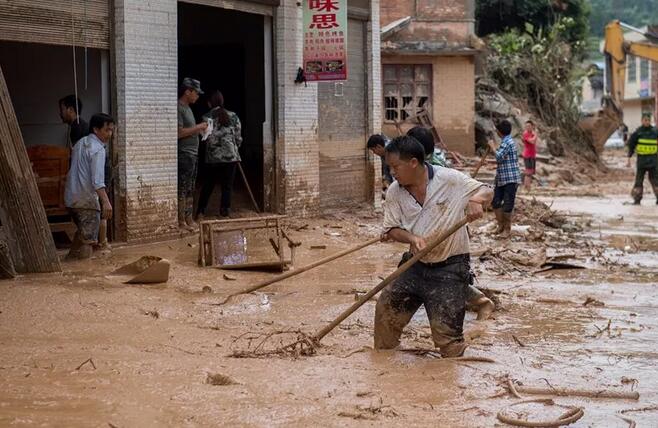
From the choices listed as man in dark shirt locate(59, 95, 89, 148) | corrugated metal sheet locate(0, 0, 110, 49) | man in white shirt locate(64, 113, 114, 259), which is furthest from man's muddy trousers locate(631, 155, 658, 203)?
man in white shirt locate(64, 113, 114, 259)

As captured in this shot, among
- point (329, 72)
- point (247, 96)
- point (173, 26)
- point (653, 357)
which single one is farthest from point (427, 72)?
point (653, 357)

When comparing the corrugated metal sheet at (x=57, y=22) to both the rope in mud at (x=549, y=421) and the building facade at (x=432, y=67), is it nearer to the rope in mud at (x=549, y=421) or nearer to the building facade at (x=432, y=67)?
the rope in mud at (x=549, y=421)

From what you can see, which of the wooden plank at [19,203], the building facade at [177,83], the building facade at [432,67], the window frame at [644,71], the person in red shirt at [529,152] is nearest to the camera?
the wooden plank at [19,203]

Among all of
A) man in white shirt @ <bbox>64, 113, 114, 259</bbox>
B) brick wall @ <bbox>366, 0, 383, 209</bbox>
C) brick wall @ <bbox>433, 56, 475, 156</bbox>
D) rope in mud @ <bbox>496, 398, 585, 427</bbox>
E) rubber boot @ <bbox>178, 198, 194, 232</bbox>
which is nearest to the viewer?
rope in mud @ <bbox>496, 398, 585, 427</bbox>

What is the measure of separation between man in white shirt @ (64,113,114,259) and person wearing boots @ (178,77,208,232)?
→ 240 cm

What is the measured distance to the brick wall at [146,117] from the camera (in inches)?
462

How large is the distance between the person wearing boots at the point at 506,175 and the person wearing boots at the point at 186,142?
3991 mm

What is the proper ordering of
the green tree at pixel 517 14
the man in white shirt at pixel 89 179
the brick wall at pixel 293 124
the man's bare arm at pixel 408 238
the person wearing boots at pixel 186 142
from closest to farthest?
the man's bare arm at pixel 408 238 → the man in white shirt at pixel 89 179 → the person wearing boots at pixel 186 142 → the brick wall at pixel 293 124 → the green tree at pixel 517 14

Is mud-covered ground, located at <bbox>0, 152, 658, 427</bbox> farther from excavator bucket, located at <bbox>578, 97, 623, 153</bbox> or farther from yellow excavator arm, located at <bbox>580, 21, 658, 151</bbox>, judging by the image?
excavator bucket, located at <bbox>578, 97, 623, 153</bbox>

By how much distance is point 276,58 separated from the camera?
48.2 feet

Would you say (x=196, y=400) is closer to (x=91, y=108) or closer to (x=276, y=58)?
(x=91, y=108)

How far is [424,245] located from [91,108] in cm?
710

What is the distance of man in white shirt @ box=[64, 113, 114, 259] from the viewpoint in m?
10.1

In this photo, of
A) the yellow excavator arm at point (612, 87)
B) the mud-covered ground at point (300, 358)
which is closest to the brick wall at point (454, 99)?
the yellow excavator arm at point (612, 87)
